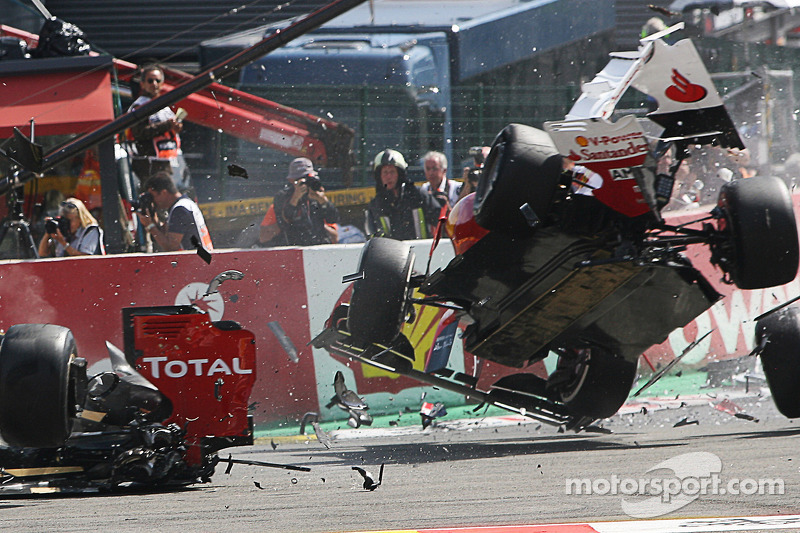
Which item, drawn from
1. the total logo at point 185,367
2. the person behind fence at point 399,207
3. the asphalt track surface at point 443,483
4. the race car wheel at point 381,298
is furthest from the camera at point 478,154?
the total logo at point 185,367

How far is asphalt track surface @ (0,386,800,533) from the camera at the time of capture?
3939 mm

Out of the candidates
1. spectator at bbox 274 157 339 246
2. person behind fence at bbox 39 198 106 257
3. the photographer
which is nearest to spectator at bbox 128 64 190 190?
person behind fence at bbox 39 198 106 257

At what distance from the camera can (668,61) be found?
503 centimetres

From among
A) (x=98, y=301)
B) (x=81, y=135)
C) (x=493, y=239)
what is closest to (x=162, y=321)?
(x=493, y=239)

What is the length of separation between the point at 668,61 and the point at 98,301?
4.41 meters

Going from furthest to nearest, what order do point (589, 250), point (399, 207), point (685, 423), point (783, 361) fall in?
1. point (399, 207)
2. point (685, 423)
3. point (783, 361)
4. point (589, 250)

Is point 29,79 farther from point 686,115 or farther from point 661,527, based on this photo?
point 661,527

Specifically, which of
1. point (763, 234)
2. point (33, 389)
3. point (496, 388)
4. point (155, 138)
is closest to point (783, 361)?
point (763, 234)

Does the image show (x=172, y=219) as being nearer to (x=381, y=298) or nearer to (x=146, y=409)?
(x=381, y=298)

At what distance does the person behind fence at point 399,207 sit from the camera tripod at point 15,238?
270cm

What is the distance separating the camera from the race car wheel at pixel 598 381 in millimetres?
6195

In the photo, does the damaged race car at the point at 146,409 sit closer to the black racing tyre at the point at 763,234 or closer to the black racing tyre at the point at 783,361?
the black racing tyre at the point at 763,234

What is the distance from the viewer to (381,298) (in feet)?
19.2

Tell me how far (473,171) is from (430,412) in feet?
7.02
